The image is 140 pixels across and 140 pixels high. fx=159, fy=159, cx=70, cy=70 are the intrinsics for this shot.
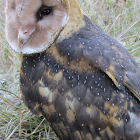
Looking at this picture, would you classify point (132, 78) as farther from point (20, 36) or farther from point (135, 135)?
point (20, 36)

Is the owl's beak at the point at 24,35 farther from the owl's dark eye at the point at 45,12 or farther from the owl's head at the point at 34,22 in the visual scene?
the owl's dark eye at the point at 45,12

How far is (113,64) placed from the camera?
3.78 ft

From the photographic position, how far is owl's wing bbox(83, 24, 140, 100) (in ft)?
3.69

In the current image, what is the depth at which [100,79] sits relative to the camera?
3.76 feet

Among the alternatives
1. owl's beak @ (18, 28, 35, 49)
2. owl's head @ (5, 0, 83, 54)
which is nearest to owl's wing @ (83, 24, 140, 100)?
owl's head @ (5, 0, 83, 54)

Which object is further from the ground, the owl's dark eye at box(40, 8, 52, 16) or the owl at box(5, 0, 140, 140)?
the owl's dark eye at box(40, 8, 52, 16)

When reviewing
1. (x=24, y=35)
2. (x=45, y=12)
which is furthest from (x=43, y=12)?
(x=24, y=35)

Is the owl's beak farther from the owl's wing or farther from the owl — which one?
the owl's wing

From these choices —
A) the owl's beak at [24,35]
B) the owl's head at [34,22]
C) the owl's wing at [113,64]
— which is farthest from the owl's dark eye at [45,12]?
the owl's wing at [113,64]

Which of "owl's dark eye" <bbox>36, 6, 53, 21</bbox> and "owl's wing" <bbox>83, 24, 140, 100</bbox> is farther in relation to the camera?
"owl's wing" <bbox>83, 24, 140, 100</bbox>

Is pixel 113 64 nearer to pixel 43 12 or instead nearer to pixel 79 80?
pixel 79 80

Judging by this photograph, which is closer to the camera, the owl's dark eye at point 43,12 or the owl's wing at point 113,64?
the owl's dark eye at point 43,12

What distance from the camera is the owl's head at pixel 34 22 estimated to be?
982 mm

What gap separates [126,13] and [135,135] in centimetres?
310
